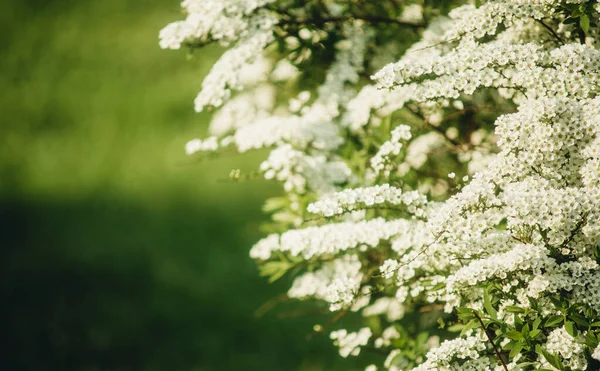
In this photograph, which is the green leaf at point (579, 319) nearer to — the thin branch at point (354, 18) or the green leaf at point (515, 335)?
the green leaf at point (515, 335)

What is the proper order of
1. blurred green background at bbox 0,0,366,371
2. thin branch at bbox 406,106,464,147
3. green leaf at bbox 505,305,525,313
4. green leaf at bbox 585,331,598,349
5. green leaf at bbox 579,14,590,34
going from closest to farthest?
1. green leaf at bbox 585,331,598,349
2. green leaf at bbox 505,305,525,313
3. green leaf at bbox 579,14,590,34
4. thin branch at bbox 406,106,464,147
5. blurred green background at bbox 0,0,366,371

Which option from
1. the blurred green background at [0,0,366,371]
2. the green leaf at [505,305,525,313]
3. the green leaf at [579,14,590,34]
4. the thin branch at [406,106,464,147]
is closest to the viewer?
the green leaf at [505,305,525,313]

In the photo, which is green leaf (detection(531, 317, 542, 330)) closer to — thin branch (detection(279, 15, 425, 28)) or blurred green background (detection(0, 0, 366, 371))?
thin branch (detection(279, 15, 425, 28))

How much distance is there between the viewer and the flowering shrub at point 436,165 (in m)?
2.12

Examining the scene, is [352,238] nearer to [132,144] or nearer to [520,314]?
[520,314]

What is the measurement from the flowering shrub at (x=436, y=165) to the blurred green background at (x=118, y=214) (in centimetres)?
73

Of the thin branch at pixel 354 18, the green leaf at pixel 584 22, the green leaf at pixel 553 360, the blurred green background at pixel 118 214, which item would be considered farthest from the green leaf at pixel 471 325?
the blurred green background at pixel 118 214

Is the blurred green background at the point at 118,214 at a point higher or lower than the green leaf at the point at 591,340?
lower

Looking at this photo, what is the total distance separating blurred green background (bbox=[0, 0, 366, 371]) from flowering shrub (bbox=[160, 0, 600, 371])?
2.40ft

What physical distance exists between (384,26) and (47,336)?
3.31 metres

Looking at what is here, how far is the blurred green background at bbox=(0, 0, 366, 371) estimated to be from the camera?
430cm

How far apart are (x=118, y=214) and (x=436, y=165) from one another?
3.53m

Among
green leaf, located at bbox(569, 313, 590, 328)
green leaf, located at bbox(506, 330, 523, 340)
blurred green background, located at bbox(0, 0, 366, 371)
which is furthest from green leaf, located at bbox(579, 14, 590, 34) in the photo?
blurred green background, located at bbox(0, 0, 366, 371)

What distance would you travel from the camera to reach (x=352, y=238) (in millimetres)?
2723
